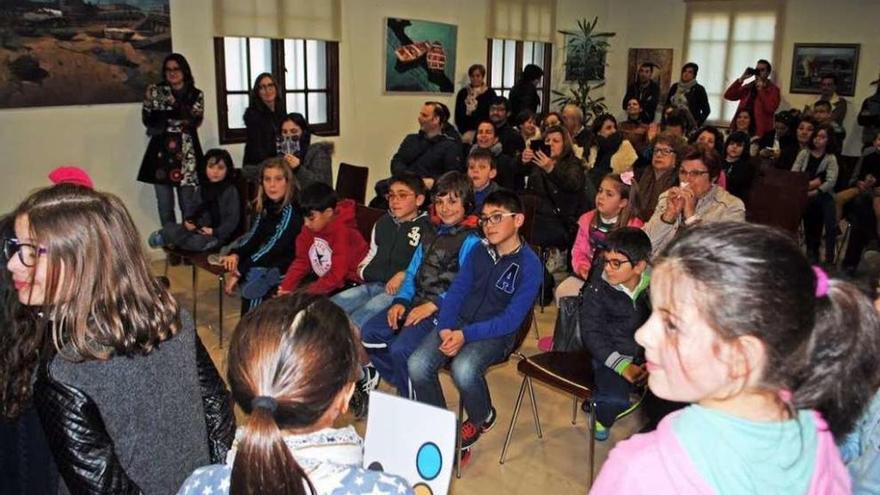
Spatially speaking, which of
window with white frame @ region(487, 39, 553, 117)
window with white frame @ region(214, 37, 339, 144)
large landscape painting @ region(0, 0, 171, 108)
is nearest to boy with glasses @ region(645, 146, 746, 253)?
window with white frame @ region(214, 37, 339, 144)

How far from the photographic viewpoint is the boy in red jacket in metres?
3.59

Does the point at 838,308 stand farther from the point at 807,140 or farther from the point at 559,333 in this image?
the point at 807,140

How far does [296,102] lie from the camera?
22.0 ft

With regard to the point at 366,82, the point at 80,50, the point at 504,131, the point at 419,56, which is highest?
the point at 419,56

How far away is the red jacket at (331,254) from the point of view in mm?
3598

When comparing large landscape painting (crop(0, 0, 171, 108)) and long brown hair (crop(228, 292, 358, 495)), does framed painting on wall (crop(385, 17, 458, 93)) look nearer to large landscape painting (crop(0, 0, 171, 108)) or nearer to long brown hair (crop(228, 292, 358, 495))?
large landscape painting (crop(0, 0, 171, 108))

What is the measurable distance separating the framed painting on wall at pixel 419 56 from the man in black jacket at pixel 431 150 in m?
2.01

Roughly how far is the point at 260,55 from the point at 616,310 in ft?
14.9

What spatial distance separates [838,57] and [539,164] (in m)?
5.77

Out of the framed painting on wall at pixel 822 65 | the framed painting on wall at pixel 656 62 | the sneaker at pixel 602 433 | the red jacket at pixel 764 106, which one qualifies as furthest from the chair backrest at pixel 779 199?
the framed painting on wall at pixel 656 62

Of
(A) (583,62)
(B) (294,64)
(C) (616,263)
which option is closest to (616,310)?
(C) (616,263)

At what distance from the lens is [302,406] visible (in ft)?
3.46

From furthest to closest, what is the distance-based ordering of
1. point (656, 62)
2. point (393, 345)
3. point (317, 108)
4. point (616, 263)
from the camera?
1. point (656, 62)
2. point (317, 108)
3. point (393, 345)
4. point (616, 263)

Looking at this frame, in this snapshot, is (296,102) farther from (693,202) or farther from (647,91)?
(647,91)
